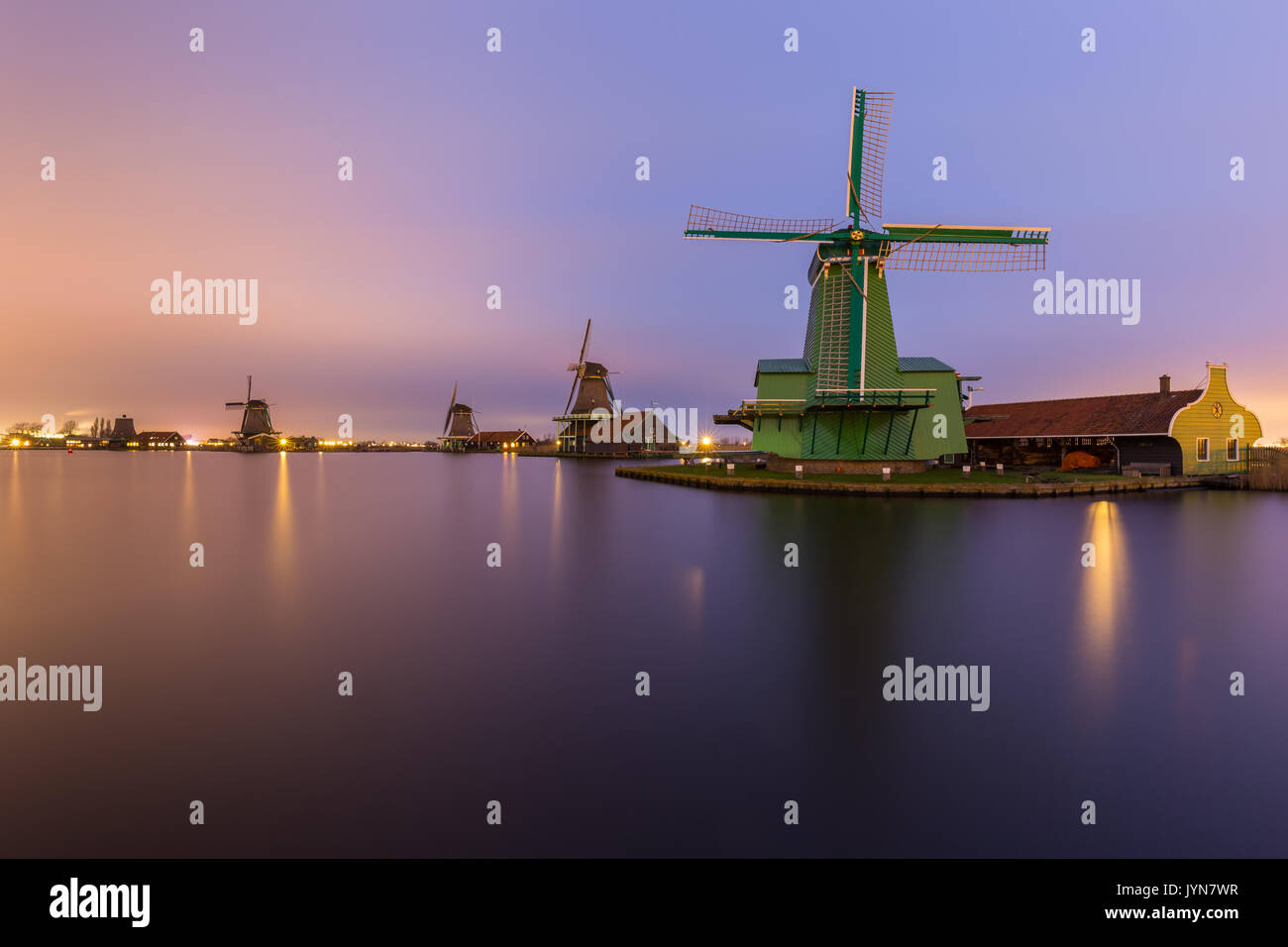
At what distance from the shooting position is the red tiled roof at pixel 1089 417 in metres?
28.4

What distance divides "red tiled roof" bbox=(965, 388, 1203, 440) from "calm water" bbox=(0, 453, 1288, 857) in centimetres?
1919

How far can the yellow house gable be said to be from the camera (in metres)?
27.5

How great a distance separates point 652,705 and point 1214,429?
38.6 metres

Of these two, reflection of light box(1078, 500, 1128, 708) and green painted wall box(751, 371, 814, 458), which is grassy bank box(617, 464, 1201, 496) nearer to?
green painted wall box(751, 371, 814, 458)

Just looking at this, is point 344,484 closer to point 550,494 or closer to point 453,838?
point 550,494

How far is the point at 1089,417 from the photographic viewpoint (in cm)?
3228

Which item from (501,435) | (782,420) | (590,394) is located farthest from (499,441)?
(782,420)

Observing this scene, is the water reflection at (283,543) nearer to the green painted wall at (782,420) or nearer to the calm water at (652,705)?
the calm water at (652,705)

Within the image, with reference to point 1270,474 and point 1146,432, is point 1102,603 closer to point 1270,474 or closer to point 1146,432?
point 1146,432

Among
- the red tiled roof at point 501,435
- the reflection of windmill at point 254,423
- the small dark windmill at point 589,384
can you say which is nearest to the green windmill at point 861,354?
the small dark windmill at point 589,384

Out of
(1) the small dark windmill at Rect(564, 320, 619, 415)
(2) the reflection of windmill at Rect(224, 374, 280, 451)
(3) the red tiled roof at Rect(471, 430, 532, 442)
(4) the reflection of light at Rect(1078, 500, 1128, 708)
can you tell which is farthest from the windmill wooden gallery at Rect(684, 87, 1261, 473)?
(2) the reflection of windmill at Rect(224, 374, 280, 451)
